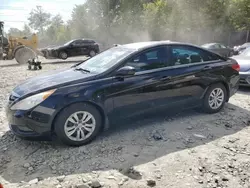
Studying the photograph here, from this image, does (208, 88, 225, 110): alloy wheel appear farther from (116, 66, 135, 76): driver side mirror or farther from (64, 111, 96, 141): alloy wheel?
(64, 111, 96, 141): alloy wheel

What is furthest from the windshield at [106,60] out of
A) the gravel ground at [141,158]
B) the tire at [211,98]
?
the tire at [211,98]

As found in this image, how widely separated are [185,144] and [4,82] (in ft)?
24.5

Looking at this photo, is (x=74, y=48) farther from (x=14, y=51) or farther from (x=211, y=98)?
(x=211, y=98)

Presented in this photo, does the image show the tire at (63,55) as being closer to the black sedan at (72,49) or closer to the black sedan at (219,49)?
the black sedan at (72,49)

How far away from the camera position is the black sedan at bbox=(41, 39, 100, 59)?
1889 cm

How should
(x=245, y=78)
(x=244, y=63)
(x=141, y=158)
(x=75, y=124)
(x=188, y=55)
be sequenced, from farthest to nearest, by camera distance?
(x=244, y=63) → (x=245, y=78) → (x=188, y=55) → (x=75, y=124) → (x=141, y=158)

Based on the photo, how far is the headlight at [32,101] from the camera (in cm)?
355

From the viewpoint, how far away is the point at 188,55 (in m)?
4.88

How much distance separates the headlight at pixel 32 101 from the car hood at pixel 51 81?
0.35 ft

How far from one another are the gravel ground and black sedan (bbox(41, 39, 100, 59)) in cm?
1476

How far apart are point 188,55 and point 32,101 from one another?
2.95 meters

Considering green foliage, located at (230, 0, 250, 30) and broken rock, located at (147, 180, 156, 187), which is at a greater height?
green foliage, located at (230, 0, 250, 30)

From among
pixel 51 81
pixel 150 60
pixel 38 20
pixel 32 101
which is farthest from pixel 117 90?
pixel 38 20

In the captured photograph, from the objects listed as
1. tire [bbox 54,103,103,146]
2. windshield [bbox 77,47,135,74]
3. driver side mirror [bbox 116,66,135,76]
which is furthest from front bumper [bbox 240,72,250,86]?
tire [bbox 54,103,103,146]
